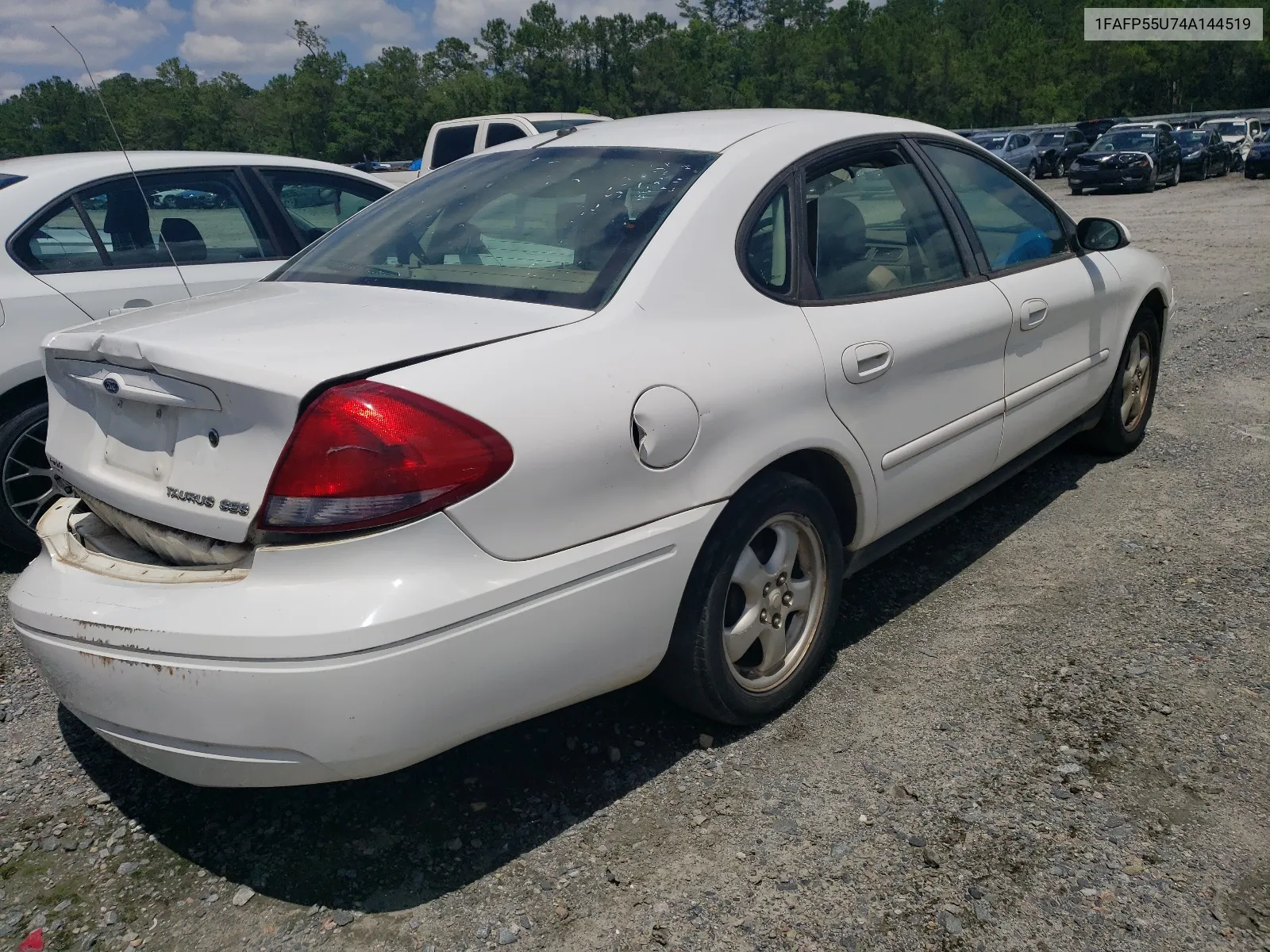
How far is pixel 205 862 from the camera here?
8.11 ft

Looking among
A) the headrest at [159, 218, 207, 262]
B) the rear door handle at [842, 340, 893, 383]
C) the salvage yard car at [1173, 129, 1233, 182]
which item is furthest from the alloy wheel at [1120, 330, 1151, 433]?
the salvage yard car at [1173, 129, 1233, 182]

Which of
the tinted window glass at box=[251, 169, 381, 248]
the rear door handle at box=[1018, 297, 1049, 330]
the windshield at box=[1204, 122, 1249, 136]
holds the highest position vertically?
the windshield at box=[1204, 122, 1249, 136]

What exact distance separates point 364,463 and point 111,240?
326 cm

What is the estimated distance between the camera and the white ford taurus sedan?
2.07 meters

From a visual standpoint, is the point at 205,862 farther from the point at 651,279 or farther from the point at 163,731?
the point at 651,279

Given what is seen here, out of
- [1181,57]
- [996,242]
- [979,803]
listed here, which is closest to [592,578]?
[979,803]

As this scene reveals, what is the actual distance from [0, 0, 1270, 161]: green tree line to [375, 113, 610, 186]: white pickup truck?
72.6 ft

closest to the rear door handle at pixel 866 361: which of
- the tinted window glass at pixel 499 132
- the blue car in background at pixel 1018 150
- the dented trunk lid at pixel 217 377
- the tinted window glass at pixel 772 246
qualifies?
the tinted window glass at pixel 772 246

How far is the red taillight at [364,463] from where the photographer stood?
2055 mm

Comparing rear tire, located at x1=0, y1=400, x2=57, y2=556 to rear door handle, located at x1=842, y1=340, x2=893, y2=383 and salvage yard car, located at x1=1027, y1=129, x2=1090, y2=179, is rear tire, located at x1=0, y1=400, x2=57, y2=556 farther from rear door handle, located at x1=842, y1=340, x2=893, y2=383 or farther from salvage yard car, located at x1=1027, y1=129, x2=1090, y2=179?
salvage yard car, located at x1=1027, y1=129, x2=1090, y2=179

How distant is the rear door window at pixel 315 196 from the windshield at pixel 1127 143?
24.5 meters

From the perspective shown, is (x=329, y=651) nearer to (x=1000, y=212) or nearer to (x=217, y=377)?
(x=217, y=377)

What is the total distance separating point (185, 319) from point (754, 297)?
142cm

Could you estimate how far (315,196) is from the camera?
545 centimetres
